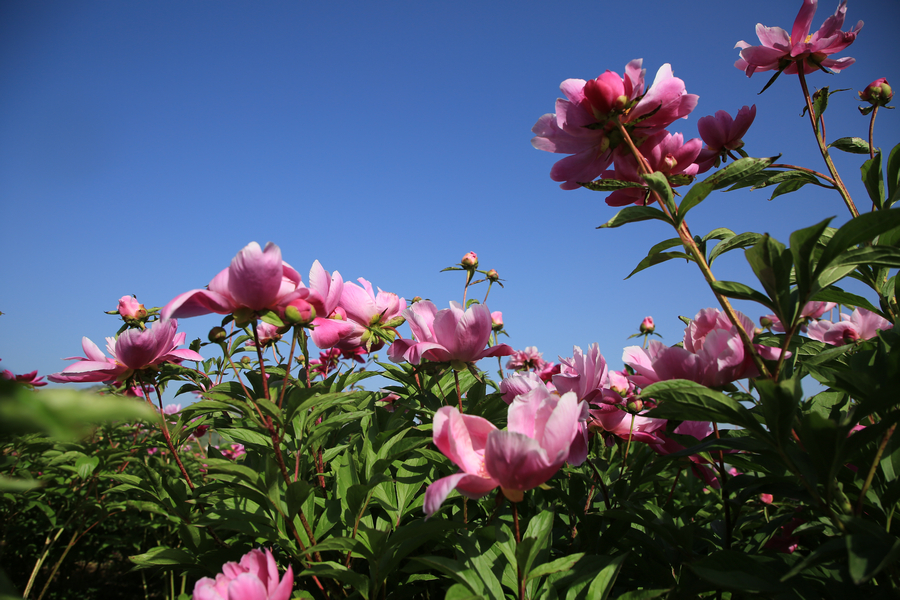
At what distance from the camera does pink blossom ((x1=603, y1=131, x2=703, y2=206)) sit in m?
1.13

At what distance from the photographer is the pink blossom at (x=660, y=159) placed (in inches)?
44.6

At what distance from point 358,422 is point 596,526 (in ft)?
3.07

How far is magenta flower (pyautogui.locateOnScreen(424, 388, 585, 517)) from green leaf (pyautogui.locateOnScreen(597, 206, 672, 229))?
0.40 meters

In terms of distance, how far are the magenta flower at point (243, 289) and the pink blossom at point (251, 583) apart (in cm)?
53

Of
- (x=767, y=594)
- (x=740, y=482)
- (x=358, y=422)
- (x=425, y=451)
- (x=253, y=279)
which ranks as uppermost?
(x=253, y=279)

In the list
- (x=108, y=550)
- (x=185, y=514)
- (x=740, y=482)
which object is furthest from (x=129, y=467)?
(x=740, y=482)

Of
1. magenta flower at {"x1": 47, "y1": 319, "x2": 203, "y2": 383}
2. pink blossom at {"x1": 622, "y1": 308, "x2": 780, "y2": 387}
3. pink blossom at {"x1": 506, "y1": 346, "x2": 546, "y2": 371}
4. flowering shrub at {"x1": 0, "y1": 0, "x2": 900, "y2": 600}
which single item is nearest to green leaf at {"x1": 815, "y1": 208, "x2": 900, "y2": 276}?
flowering shrub at {"x1": 0, "y1": 0, "x2": 900, "y2": 600}

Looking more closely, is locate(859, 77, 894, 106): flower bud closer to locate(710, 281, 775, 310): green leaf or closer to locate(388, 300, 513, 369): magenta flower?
locate(710, 281, 775, 310): green leaf

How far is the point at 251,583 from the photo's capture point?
2.86ft

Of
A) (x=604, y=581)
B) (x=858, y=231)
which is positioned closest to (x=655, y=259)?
(x=858, y=231)

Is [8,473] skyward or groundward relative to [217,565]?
skyward

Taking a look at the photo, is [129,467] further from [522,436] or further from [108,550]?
[522,436]

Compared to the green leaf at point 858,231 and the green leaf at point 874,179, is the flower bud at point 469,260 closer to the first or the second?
the green leaf at point 874,179

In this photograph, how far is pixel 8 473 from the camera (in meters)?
2.16
